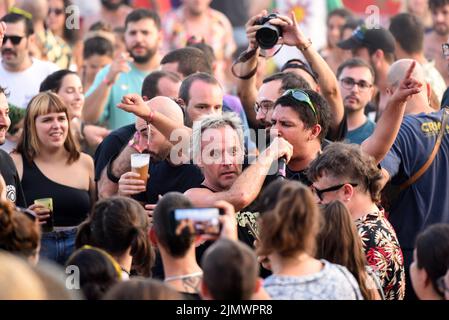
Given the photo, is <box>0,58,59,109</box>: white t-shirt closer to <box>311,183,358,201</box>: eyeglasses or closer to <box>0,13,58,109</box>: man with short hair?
<box>0,13,58,109</box>: man with short hair

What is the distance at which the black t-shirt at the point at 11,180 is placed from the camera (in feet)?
23.2

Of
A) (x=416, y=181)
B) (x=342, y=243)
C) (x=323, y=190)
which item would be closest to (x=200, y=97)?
(x=416, y=181)

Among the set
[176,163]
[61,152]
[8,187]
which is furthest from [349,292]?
[61,152]

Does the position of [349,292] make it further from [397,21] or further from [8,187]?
[397,21]

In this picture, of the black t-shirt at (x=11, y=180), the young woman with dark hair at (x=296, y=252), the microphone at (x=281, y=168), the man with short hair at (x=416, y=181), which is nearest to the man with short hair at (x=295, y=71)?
the man with short hair at (x=416, y=181)

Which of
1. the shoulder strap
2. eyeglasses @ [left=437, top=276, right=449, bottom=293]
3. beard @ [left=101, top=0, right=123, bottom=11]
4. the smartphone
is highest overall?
beard @ [left=101, top=0, right=123, bottom=11]

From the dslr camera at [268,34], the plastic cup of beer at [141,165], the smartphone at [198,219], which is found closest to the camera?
the smartphone at [198,219]

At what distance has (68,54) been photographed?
12.0m

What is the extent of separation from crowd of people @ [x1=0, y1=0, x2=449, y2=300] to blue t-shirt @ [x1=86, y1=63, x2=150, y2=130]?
0.07ft

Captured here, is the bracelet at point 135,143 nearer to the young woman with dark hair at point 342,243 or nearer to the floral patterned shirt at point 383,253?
the floral patterned shirt at point 383,253

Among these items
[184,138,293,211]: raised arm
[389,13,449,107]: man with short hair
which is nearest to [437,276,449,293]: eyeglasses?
[184,138,293,211]: raised arm

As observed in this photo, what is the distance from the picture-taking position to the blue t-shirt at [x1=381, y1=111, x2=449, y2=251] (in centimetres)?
708

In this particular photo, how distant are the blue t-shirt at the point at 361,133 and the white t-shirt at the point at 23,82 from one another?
2910 millimetres

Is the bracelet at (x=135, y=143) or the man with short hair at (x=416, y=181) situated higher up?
the bracelet at (x=135, y=143)
